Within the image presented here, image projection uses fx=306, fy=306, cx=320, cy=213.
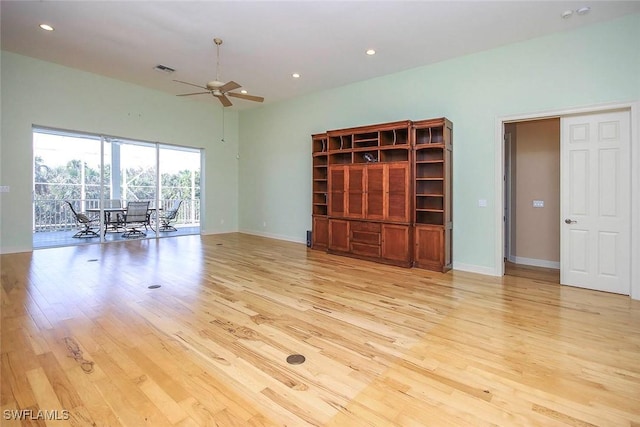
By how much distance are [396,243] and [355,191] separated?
1269mm

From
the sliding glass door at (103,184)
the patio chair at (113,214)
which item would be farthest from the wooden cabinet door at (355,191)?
the patio chair at (113,214)

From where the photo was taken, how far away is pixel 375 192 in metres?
5.57

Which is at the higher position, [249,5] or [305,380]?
[249,5]

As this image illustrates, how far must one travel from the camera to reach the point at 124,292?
12.4 ft

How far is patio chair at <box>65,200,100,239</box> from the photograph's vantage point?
7270 mm

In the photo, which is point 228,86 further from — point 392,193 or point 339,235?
point 339,235

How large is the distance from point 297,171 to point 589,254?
5.78 m

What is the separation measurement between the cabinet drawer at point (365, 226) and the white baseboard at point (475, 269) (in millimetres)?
1433

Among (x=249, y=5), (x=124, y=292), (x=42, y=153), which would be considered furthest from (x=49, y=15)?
(x=124, y=292)

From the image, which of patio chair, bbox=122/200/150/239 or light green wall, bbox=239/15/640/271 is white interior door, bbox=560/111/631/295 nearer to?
light green wall, bbox=239/15/640/271

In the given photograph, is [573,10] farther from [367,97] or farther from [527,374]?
[527,374]

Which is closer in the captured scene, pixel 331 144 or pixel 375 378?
pixel 375 378

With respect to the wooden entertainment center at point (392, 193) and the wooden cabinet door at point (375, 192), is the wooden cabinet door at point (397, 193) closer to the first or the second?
the wooden entertainment center at point (392, 193)

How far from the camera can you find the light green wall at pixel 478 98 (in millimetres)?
3963
